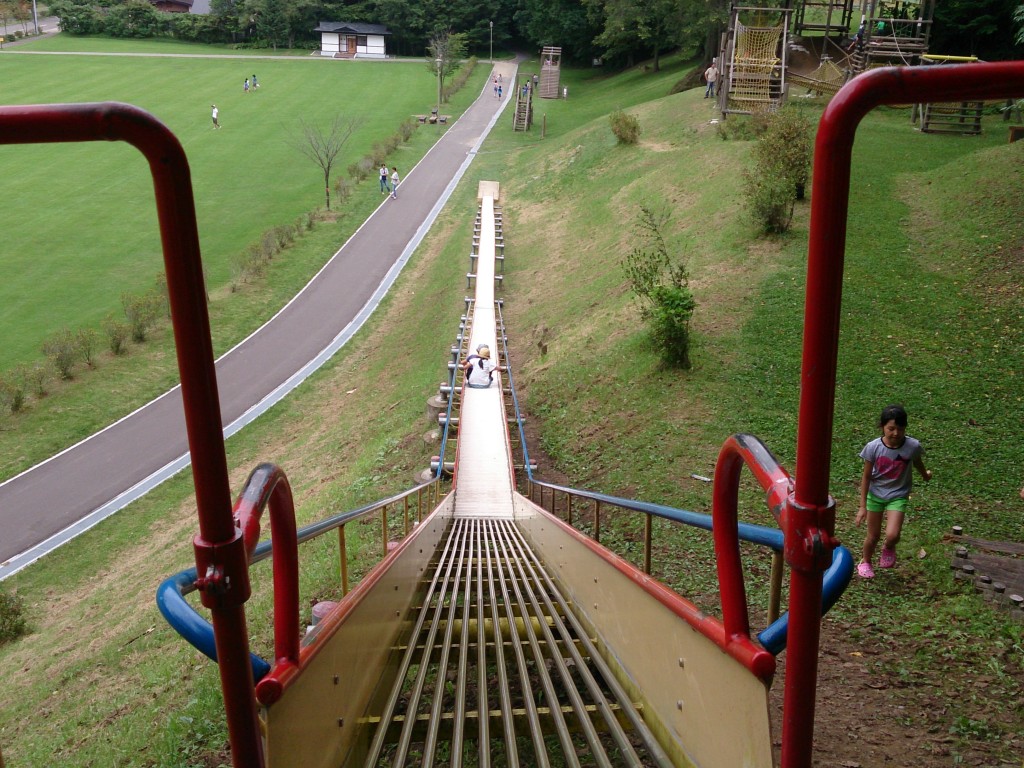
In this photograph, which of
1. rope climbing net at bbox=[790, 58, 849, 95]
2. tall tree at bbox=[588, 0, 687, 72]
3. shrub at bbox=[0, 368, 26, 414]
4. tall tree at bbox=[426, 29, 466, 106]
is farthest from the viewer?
tall tree at bbox=[426, 29, 466, 106]

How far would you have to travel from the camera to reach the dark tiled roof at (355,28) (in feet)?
271

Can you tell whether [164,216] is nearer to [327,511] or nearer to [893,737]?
[893,737]

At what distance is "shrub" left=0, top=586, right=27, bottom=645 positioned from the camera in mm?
12789

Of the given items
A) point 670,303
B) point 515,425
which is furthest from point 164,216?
point 515,425

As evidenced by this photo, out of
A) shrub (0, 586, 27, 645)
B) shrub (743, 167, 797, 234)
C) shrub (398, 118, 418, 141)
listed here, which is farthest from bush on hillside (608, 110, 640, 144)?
shrub (0, 586, 27, 645)

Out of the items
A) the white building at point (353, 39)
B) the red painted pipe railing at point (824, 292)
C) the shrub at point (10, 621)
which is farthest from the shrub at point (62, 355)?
the white building at point (353, 39)

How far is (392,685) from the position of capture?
4.98 m

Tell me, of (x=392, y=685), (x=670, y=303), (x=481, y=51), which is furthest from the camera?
(x=481, y=51)

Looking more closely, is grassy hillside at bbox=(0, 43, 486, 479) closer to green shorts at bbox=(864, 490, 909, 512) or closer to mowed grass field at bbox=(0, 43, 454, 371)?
mowed grass field at bbox=(0, 43, 454, 371)

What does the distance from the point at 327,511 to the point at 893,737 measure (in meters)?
9.81

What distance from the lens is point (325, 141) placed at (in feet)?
158

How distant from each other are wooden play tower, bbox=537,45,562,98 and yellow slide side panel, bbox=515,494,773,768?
59.3m

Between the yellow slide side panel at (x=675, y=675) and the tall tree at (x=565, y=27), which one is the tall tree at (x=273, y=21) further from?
the yellow slide side panel at (x=675, y=675)

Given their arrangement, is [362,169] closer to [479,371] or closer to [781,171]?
[781,171]
